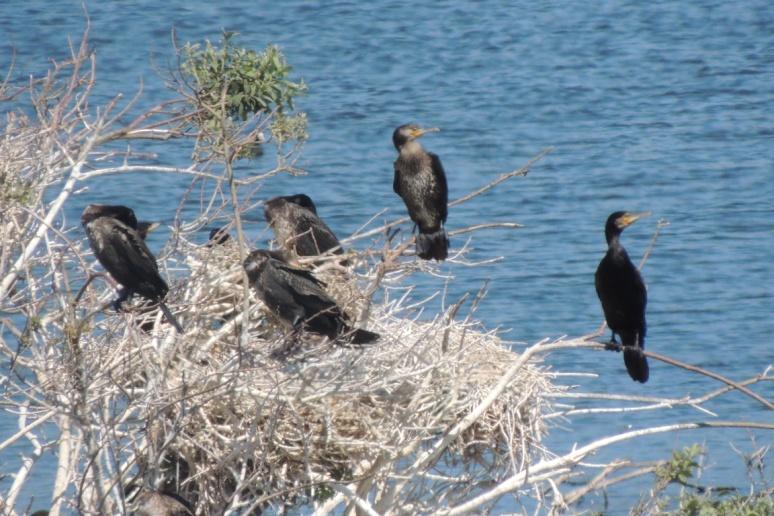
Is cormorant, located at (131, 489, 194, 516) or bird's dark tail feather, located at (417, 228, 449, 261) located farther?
bird's dark tail feather, located at (417, 228, 449, 261)

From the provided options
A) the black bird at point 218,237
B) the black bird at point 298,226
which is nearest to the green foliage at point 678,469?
the black bird at point 218,237

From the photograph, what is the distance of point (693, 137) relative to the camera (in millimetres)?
25359

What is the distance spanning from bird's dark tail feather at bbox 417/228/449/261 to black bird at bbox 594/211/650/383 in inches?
46.5

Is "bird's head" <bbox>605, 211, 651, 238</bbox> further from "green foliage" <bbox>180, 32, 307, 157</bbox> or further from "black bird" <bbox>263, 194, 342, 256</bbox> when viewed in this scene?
"black bird" <bbox>263, 194, 342, 256</bbox>

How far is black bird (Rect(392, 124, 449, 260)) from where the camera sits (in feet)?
31.6

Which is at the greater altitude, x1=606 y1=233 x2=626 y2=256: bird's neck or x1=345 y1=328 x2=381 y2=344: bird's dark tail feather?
x1=606 y1=233 x2=626 y2=256: bird's neck

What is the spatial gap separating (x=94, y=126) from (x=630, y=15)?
71.5 ft

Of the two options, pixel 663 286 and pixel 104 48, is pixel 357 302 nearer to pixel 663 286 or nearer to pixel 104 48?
pixel 663 286

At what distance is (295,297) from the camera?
813 centimetres

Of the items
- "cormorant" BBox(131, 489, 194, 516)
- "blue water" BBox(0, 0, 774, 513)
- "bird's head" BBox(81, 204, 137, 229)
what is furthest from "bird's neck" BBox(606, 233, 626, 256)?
"blue water" BBox(0, 0, 774, 513)

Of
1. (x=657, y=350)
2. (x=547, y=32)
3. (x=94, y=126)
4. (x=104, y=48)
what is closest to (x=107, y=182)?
(x=104, y=48)

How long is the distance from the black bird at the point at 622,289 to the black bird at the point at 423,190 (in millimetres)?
1218

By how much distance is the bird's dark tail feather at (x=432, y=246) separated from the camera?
956 cm

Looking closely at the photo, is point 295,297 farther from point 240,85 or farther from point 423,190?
point 423,190
